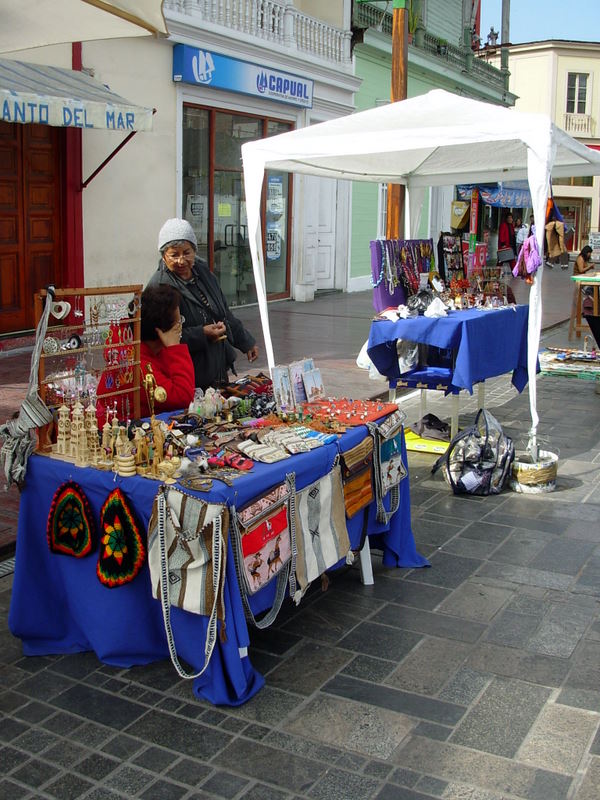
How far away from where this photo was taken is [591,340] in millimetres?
12117

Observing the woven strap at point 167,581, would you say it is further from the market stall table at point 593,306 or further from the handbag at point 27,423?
the market stall table at point 593,306

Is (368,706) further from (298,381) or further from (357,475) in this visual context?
(298,381)

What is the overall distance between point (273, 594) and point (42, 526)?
3.27 feet

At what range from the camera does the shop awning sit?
8062 millimetres

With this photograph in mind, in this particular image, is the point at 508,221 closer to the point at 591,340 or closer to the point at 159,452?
the point at 591,340

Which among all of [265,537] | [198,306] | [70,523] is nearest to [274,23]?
[198,306]

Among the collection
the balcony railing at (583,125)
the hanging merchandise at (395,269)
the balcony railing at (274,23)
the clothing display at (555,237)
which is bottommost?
the hanging merchandise at (395,269)

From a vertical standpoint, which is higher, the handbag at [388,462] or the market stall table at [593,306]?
the market stall table at [593,306]

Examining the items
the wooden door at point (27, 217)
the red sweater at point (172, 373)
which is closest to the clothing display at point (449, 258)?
the red sweater at point (172, 373)

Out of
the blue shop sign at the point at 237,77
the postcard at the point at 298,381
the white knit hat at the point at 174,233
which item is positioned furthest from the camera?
the blue shop sign at the point at 237,77

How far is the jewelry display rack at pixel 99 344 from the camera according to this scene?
11.7ft

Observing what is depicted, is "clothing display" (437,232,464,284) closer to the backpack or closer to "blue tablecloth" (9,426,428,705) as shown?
the backpack

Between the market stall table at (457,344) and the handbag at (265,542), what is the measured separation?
295cm

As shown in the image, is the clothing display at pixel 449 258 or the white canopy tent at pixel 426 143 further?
the clothing display at pixel 449 258
